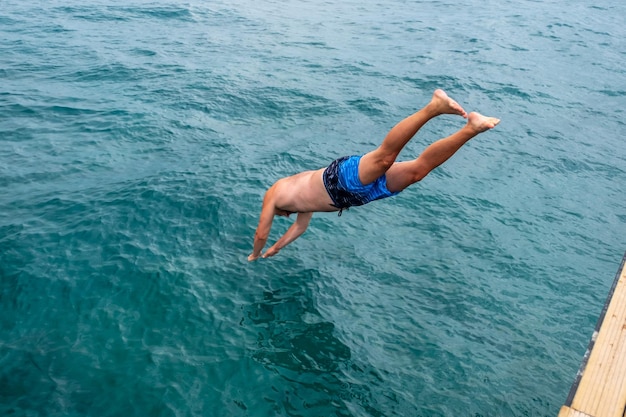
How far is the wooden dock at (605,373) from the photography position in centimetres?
496

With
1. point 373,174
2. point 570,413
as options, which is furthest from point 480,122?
point 570,413

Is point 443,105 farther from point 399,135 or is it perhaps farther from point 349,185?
point 349,185

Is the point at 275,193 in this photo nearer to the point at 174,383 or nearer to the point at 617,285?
the point at 174,383

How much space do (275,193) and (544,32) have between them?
66.6 feet

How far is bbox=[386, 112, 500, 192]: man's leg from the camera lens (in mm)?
6262

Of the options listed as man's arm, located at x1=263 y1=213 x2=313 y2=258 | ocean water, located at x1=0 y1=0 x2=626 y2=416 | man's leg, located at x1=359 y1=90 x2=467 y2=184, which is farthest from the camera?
man's arm, located at x1=263 y1=213 x2=313 y2=258

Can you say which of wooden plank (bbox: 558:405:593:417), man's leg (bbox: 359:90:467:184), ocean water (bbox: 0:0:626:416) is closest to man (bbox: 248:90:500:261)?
man's leg (bbox: 359:90:467:184)

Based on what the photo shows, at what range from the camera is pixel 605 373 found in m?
5.29

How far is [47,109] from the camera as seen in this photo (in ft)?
47.0

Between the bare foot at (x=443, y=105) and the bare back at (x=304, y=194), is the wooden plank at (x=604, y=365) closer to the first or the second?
the bare foot at (x=443, y=105)

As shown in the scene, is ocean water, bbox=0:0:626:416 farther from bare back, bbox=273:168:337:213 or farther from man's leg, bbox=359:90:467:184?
man's leg, bbox=359:90:467:184

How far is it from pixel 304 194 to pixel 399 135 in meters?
A: 1.72

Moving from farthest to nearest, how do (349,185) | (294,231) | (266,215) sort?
(294,231), (266,215), (349,185)

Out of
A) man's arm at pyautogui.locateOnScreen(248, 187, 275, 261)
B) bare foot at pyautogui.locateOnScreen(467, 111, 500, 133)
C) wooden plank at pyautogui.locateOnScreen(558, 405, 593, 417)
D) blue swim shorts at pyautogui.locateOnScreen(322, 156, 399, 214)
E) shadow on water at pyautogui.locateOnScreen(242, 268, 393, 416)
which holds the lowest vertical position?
shadow on water at pyautogui.locateOnScreen(242, 268, 393, 416)
